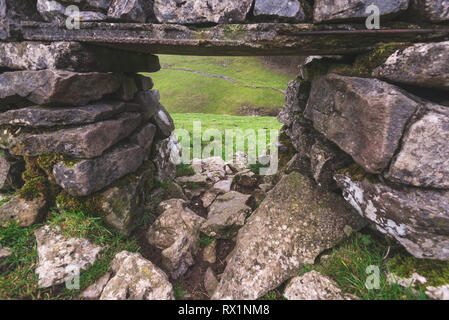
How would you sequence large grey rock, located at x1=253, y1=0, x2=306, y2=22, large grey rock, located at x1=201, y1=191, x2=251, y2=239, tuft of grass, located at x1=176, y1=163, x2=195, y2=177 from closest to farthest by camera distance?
large grey rock, located at x1=253, y1=0, x2=306, y2=22, large grey rock, located at x1=201, y1=191, x2=251, y2=239, tuft of grass, located at x1=176, y1=163, x2=195, y2=177

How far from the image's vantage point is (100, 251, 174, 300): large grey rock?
154 inches

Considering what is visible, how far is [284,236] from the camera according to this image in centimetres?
489

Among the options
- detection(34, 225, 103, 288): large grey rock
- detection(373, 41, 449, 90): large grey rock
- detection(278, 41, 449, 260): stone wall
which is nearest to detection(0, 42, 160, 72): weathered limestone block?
detection(34, 225, 103, 288): large grey rock

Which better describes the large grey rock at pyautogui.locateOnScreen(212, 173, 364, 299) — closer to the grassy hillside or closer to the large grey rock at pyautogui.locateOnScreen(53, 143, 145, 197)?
the large grey rock at pyautogui.locateOnScreen(53, 143, 145, 197)

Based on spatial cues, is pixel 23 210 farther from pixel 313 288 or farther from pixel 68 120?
pixel 313 288

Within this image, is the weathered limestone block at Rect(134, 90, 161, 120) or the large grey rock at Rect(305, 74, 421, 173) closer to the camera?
the large grey rock at Rect(305, 74, 421, 173)

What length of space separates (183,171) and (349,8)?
23.7ft

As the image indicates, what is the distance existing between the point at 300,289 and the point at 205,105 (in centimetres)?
6367

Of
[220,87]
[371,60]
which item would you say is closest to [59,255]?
[371,60]

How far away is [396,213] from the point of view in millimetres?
3492

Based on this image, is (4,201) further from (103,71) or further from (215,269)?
(215,269)

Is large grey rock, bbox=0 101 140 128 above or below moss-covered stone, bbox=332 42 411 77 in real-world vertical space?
below

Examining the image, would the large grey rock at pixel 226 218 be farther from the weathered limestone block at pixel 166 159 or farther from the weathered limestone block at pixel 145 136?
the weathered limestone block at pixel 145 136

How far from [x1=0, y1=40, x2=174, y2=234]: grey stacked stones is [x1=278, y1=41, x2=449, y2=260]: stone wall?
4744 mm
